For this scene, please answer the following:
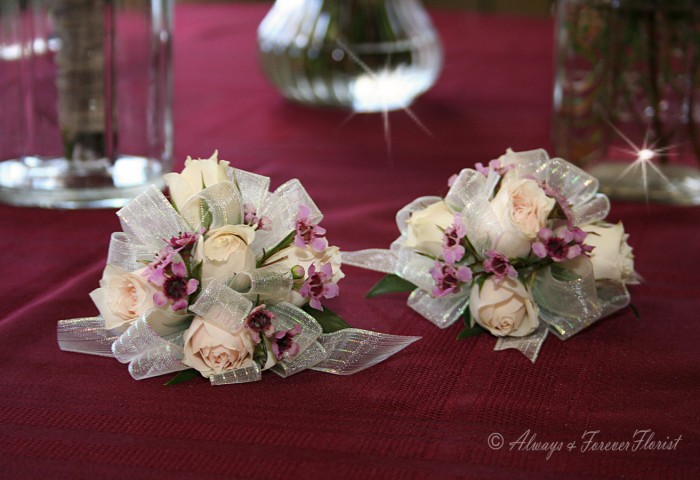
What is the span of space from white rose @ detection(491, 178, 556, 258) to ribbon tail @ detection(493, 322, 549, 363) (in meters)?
0.06

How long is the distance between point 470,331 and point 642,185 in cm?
50

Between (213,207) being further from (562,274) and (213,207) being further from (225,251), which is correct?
(562,274)

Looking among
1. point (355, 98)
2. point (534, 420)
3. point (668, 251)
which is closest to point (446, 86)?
point (355, 98)

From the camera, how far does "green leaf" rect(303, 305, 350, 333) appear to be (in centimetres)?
74

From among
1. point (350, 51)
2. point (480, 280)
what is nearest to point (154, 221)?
point (480, 280)

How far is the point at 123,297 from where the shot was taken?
0.71 meters

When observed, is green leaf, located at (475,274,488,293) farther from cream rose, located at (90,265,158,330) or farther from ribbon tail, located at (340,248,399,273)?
cream rose, located at (90,265,158,330)

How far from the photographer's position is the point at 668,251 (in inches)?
41.1

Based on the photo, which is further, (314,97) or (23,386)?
(314,97)

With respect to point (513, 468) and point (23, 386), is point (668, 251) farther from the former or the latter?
point (23, 386)

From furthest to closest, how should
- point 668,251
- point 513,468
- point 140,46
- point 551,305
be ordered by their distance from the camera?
point 140,46 < point 668,251 < point 551,305 < point 513,468

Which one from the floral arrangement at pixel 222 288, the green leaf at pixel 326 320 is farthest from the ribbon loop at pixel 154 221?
the green leaf at pixel 326 320

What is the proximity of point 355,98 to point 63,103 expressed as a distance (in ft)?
1.84

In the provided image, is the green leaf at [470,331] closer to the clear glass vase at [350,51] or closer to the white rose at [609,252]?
the white rose at [609,252]
